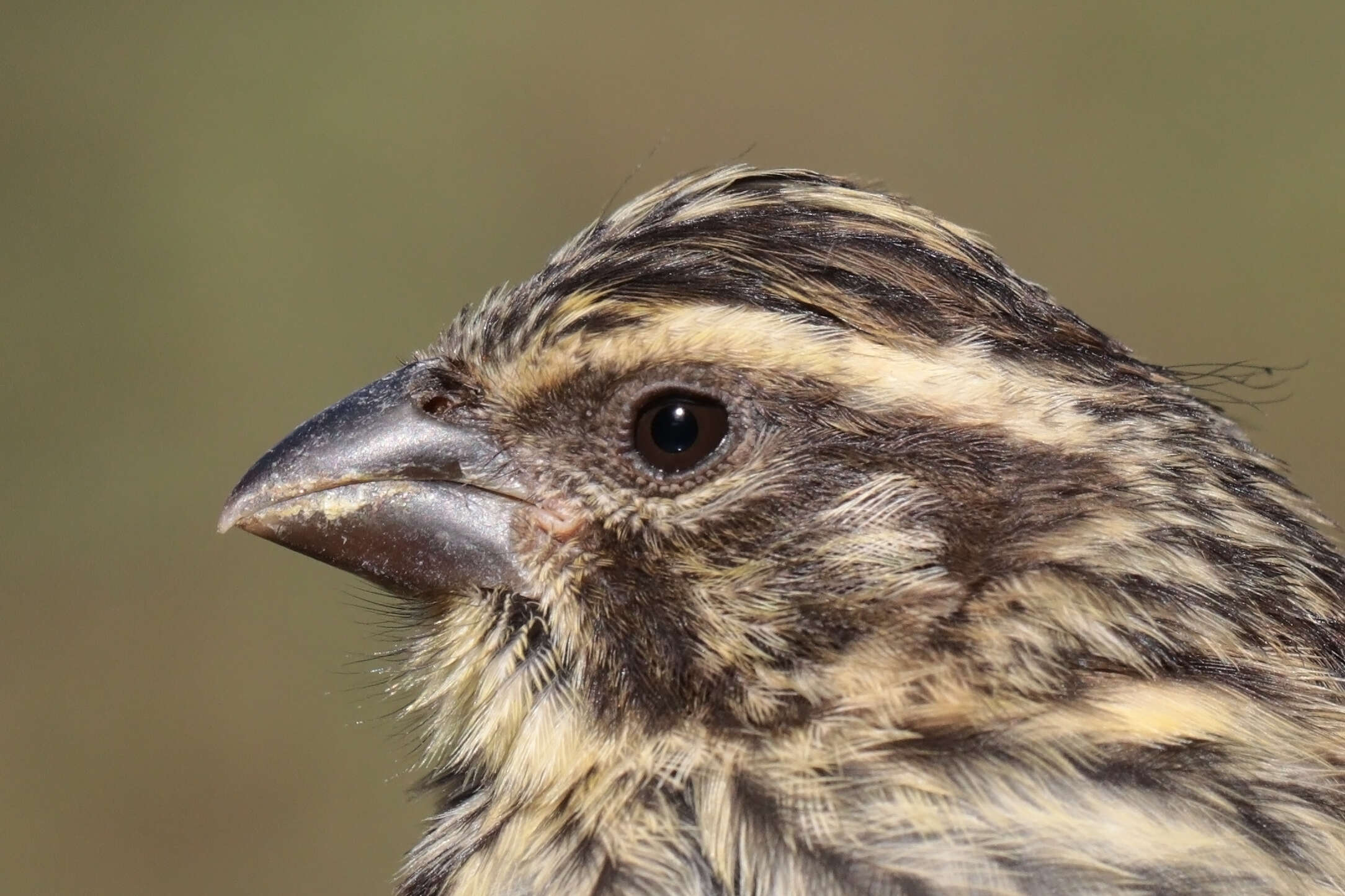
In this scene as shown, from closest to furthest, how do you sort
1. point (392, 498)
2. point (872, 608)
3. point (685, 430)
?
point (872, 608) → point (685, 430) → point (392, 498)

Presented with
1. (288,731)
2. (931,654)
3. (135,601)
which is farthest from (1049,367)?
(135,601)

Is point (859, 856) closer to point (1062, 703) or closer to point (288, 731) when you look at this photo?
point (1062, 703)

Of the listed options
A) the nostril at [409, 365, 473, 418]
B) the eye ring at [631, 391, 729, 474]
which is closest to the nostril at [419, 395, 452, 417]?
the nostril at [409, 365, 473, 418]

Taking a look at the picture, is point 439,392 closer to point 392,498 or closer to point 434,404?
point 434,404

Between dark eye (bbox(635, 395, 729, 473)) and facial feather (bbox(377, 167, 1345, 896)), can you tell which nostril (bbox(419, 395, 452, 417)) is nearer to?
facial feather (bbox(377, 167, 1345, 896))

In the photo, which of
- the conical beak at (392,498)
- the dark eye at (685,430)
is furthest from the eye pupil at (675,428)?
the conical beak at (392,498)

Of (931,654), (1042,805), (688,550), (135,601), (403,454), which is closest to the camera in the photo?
(1042,805)

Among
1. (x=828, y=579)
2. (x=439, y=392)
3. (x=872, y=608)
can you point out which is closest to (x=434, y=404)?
(x=439, y=392)
